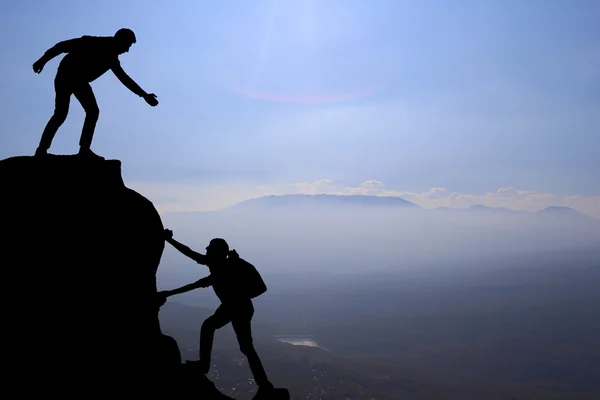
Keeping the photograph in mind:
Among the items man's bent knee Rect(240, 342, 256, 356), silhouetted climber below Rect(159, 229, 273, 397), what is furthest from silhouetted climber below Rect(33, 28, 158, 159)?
man's bent knee Rect(240, 342, 256, 356)

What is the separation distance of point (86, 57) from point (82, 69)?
0.37 meters

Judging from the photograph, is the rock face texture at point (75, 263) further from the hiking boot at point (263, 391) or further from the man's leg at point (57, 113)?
the hiking boot at point (263, 391)

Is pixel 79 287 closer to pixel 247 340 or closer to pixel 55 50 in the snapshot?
pixel 247 340

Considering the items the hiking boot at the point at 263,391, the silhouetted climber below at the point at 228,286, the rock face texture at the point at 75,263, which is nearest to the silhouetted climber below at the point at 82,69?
the rock face texture at the point at 75,263

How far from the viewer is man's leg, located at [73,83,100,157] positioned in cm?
1150

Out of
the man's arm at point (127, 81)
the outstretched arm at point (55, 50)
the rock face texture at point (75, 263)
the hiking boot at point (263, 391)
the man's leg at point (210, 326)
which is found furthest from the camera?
the hiking boot at point (263, 391)

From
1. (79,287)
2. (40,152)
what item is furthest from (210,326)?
(40,152)

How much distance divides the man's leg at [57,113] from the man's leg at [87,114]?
299mm

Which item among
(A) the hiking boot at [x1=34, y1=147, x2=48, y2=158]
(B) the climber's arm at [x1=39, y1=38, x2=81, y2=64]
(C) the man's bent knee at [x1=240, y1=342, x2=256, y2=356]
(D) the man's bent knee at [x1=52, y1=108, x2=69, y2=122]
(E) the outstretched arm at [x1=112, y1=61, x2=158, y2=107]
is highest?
(B) the climber's arm at [x1=39, y1=38, x2=81, y2=64]

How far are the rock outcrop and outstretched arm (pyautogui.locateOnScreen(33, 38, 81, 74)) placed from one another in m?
2.58

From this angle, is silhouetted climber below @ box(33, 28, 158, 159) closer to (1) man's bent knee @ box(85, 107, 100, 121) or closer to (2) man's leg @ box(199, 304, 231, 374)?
(1) man's bent knee @ box(85, 107, 100, 121)

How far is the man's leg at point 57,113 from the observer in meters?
11.1

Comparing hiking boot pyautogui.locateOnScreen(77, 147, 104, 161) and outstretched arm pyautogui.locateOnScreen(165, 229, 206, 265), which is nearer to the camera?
outstretched arm pyautogui.locateOnScreen(165, 229, 206, 265)

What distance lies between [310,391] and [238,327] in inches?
7059
